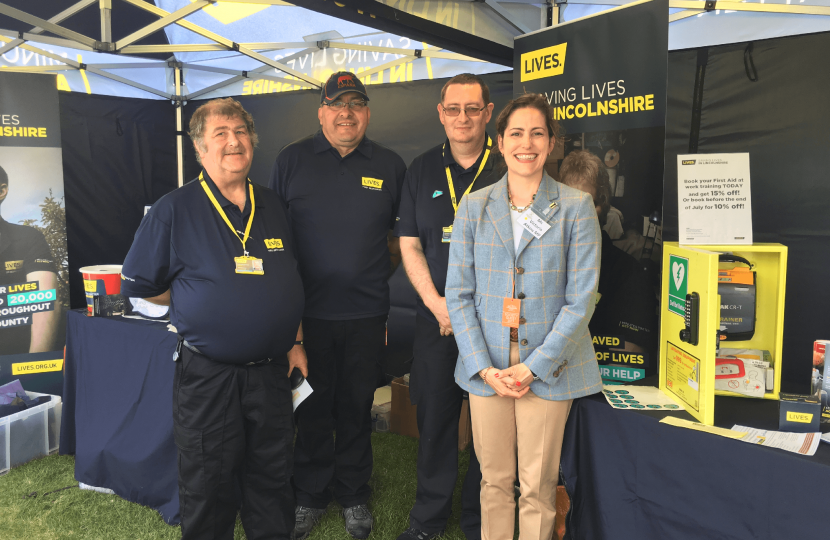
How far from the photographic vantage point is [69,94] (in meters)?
4.50

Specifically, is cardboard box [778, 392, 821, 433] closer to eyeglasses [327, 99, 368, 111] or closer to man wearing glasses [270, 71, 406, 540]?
man wearing glasses [270, 71, 406, 540]

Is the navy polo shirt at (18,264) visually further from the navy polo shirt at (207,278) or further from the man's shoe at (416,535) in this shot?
the man's shoe at (416,535)

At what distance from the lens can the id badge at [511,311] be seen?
1.73 metres

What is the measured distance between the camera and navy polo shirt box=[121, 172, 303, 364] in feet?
6.13

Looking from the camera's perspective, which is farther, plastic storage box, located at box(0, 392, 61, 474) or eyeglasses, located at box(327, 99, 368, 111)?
plastic storage box, located at box(0, 392, 61, 474)

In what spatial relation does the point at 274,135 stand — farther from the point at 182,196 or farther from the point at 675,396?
the point at 675,396

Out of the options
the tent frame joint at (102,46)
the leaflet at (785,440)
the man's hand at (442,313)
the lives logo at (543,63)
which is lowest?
the leaflet at (785,440)

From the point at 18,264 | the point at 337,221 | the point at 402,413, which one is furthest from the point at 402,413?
the point at 18,264

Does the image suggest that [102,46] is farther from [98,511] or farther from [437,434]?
[437,434]

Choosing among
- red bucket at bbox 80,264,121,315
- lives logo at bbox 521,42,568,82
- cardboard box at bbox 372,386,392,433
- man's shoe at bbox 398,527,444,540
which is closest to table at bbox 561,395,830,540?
man's shoe at bbox 398,527,444,540

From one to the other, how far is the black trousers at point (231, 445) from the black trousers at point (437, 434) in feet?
1.77

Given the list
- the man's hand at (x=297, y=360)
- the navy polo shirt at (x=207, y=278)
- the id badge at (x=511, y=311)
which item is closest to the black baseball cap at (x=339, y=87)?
the navy polo shirt at (x=207, y=278)

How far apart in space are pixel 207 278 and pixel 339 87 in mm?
1039

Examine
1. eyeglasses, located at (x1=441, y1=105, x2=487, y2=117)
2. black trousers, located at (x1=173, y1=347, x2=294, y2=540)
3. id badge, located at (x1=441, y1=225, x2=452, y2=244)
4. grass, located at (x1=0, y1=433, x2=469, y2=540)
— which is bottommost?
grass, located at (x1=0, y1=433, x2=469, y2=540)
